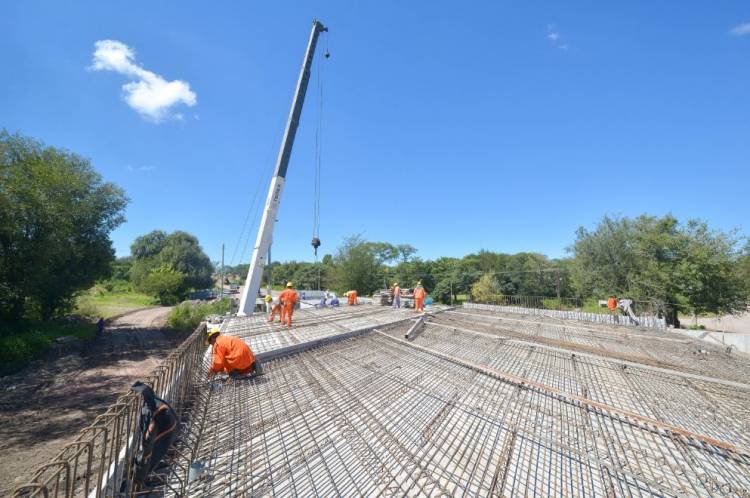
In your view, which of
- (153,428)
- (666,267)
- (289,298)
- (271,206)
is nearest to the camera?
(153,428)

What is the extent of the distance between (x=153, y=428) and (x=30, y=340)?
67.4 ft

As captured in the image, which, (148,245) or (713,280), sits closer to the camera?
(713,280)

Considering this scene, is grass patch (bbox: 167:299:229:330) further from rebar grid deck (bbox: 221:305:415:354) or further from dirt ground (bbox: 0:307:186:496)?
rebar grid deck (bbox: 221:305:415:354)

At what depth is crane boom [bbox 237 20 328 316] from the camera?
11.9 m

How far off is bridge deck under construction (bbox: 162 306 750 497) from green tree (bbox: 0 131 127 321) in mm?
18253

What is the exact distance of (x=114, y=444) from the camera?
2418 mm

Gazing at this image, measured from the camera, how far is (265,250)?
40.5 ft

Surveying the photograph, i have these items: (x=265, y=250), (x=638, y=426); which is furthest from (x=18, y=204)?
(x=638, y=426)

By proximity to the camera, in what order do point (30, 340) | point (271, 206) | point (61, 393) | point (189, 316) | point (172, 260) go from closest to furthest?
point (61, 393)
point (271, 206)
point (30, 340)
point (189, 316)
point (172, 260)

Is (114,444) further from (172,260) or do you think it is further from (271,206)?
(172,260)

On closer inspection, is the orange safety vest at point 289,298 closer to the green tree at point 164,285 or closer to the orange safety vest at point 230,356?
the orange safety vest at point 230,356

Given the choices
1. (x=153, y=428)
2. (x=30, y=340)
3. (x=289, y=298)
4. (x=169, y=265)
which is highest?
(x=169, y=265)

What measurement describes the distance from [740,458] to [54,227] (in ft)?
86.2

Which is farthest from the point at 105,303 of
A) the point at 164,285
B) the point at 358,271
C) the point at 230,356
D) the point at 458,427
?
the point at 458,427
